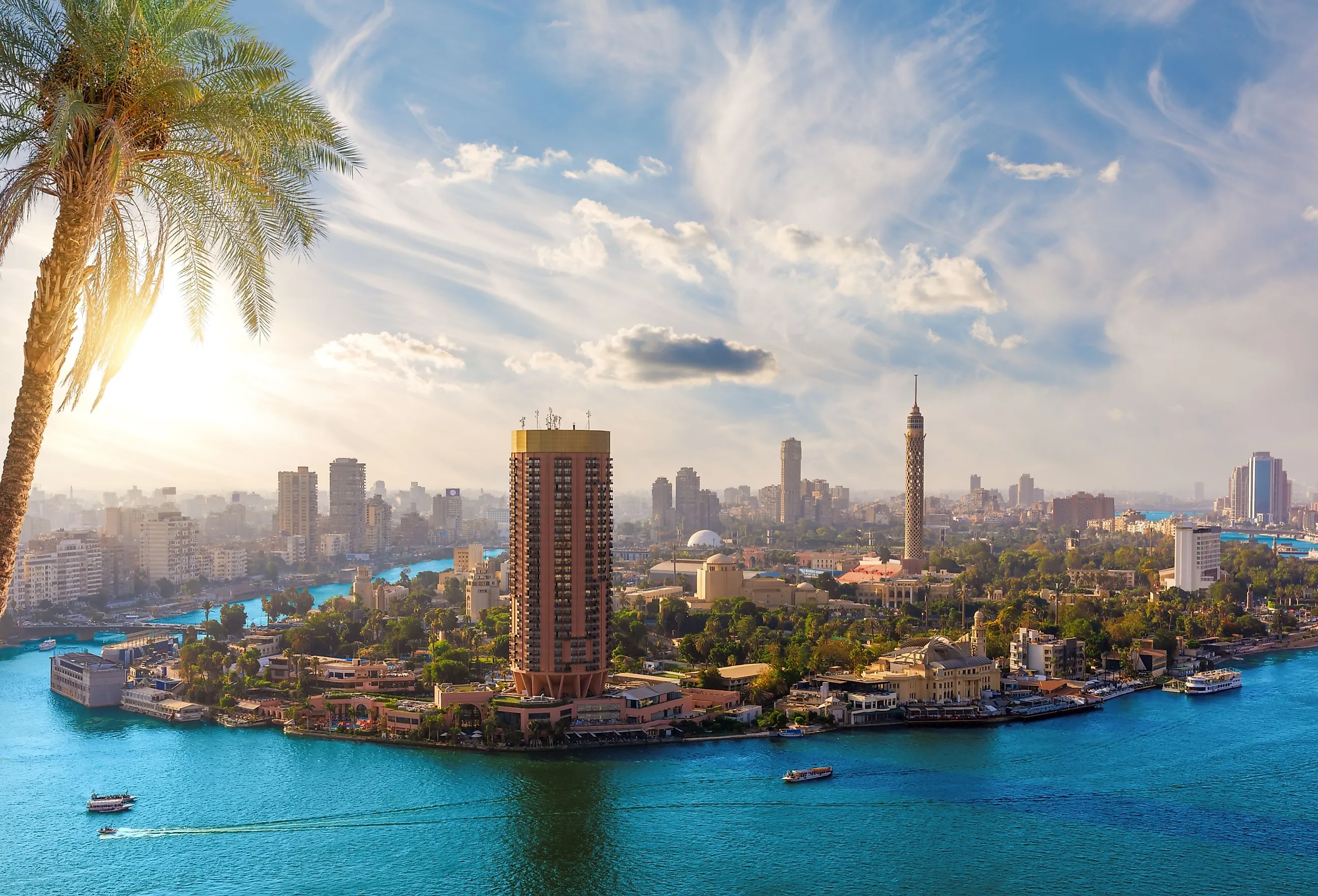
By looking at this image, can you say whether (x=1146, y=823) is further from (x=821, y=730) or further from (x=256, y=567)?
(x=256, y=567)

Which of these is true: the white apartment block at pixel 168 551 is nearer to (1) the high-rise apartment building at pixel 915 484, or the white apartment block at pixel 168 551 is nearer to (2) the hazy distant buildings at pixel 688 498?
(1) the high-rise apartment building at pixel 915 484

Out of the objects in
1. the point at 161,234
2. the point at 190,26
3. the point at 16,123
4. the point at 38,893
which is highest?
the point at 190,26

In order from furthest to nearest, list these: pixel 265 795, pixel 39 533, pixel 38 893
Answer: pixel 39 533
pixel 265 795
pixel 38 893

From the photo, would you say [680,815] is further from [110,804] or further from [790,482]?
[790,482]

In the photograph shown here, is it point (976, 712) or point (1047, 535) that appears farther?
point (1047, 535)

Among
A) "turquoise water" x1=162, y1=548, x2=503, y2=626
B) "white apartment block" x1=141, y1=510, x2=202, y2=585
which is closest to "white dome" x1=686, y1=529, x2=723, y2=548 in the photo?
"turquoise water" x1=162, y1=548, x2=503, y2=626

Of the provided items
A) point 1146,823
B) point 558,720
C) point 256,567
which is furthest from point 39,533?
point 1146,823

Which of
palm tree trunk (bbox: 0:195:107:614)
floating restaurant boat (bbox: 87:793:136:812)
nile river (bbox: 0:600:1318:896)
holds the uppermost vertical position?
palm tree trunk (bbox: 0:195:107:614)

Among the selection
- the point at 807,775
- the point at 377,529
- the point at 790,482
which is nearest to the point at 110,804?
the point at 807,775

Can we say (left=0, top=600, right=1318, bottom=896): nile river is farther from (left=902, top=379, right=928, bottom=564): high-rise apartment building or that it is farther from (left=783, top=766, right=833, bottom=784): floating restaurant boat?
(left=902, top=379, right=928, bottom=564): high-rise apartment building
